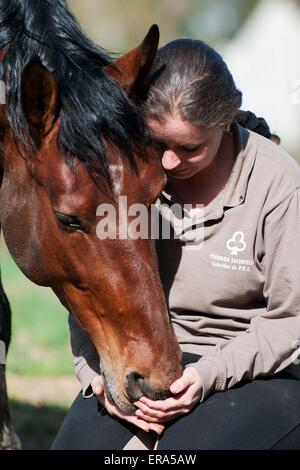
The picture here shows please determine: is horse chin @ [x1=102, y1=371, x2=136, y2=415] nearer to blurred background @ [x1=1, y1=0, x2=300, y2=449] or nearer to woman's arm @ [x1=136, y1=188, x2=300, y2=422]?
woman's arm @ [x1=136, y1=188, x2=300, y2=422]

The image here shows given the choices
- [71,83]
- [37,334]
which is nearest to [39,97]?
[71,83]

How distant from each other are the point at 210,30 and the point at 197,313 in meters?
20.7

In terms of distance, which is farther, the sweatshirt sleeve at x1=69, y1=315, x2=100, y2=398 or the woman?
the sweatshirt sleeve at x1=69, y1=315, x2=100, y2=398

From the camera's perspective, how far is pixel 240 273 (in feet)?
8.68

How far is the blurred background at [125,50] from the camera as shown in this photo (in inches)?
216

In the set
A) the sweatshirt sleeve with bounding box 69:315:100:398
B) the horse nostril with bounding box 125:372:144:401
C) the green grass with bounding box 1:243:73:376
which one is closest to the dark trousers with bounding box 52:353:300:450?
the sweatshirt sleeve with bounding box 69:315:100:398

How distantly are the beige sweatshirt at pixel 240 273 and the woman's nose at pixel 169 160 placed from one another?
0.22 metres

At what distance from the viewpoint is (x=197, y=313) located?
9.08 ft

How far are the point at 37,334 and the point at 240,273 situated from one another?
194 inches

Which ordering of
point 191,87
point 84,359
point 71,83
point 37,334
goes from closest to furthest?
point 71,83, point 191,87, point 84,359, point 37,334

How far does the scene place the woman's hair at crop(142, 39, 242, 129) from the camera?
2.51 metres

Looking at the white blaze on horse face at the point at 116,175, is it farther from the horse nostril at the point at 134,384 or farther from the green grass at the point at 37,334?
the green grass at the point at 37,334

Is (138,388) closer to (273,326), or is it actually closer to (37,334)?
(273,326)
